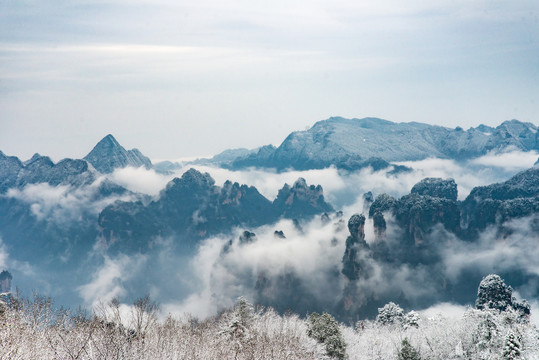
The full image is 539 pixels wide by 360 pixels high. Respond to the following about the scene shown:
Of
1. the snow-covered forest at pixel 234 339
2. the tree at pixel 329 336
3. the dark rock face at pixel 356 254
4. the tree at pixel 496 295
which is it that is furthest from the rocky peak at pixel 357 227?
the tree at pixel 329 336

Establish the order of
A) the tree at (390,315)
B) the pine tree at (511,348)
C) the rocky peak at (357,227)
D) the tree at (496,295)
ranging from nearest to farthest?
the pine tree at (511,348) < the tree at (390,315) < the tree at (496,295) < the rocky peak at (357,227)

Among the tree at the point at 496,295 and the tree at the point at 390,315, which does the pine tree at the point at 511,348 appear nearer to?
the tree at the point at 390,315

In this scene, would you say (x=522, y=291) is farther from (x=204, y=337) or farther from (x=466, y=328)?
(x=204, y=337)

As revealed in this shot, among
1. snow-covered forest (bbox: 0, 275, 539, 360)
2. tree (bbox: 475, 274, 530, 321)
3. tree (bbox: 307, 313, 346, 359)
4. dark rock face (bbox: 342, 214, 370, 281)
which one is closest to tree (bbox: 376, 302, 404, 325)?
snow-covered forest (bbox: 0, 275, 539, 360)

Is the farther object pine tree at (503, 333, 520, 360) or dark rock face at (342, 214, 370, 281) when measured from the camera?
dark rock face at (342, 214, 370, 281)

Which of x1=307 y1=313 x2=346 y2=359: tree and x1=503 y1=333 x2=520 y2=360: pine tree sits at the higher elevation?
x1=503 y1=333 x2=520 y2=360: pine tree

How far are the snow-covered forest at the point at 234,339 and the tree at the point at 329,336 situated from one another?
147 millimetres

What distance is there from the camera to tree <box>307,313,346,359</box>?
65938 millimetres

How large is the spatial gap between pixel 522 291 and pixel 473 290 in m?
17.7

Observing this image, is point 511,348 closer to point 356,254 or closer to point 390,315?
point 390,315

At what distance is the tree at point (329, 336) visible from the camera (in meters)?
65.9

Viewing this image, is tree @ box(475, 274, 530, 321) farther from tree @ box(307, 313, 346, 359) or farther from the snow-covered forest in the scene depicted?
tree @ box(307, 313, 346, 359)

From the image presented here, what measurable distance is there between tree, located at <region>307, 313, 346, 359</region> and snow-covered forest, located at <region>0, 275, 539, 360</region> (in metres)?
0.15

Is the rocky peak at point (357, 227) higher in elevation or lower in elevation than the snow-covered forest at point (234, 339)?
lower
